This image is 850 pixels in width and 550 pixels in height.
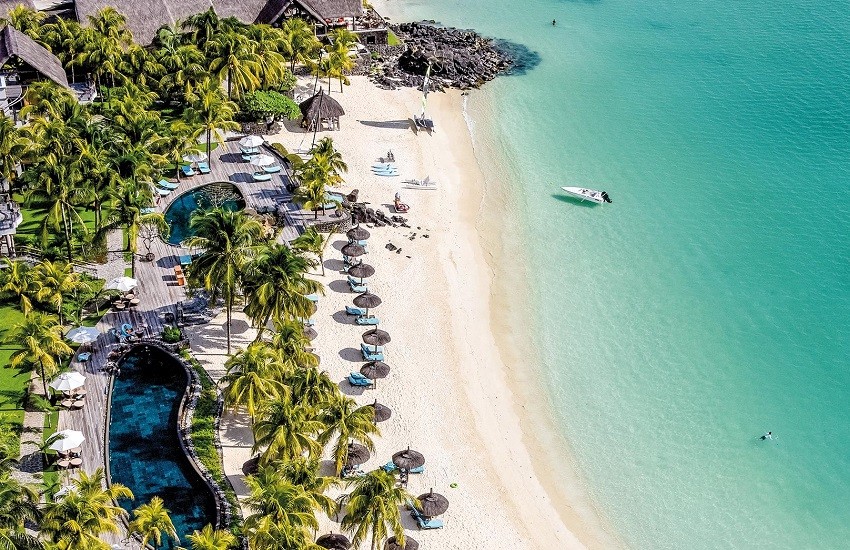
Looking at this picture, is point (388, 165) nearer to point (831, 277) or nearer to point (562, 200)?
point (562, 200)

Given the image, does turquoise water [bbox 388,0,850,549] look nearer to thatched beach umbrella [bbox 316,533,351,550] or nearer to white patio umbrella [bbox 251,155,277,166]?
thatched beach umbrella [bbox 316,533,351,550]

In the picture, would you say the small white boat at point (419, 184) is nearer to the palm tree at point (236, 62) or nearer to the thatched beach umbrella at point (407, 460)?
the palm tree at point (236, 62)

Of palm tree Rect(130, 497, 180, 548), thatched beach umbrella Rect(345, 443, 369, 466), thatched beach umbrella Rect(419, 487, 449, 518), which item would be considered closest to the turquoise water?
thatched beach umbrella Rect(419, 487, 449, 518)

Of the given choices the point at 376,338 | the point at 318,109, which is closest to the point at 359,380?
the point at 376,338

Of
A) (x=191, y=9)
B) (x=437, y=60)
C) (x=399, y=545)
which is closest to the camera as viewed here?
(x=399, y=545)

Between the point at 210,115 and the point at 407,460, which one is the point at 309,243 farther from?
the point at 210,115
